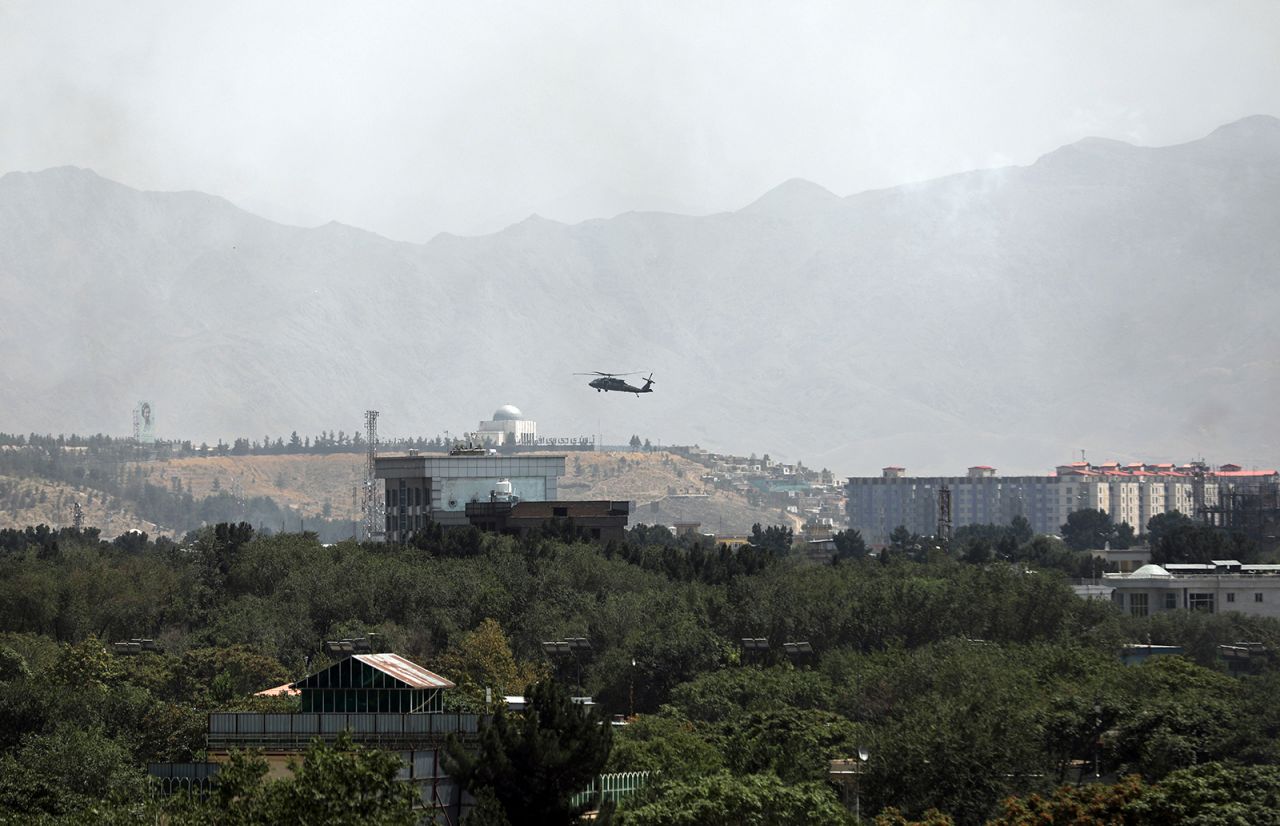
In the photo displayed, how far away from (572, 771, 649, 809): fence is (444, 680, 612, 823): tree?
997mm

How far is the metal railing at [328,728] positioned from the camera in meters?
55.9

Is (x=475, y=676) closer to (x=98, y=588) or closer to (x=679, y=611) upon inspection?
(x=679, y=611)

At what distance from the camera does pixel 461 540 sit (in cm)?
15562

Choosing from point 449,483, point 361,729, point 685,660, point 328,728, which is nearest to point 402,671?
point 361,729

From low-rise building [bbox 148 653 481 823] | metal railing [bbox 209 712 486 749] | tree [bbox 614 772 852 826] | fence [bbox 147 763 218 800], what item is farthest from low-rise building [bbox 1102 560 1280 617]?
fence [bbox 147 763 218 800]

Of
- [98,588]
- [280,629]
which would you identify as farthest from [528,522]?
[280,629]

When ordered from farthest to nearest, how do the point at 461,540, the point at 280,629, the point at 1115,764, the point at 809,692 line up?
the point at 461,540, the point at 280,629, the point at 809,692, the point at 1115,764

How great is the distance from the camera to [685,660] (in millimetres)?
106375

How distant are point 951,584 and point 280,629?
43.1 meters

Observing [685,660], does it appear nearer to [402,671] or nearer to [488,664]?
[488,664]

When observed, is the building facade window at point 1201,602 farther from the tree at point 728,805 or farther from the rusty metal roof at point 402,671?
the rusty metal roof at point 402,671

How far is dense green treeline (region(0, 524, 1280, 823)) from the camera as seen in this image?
69.5 meters

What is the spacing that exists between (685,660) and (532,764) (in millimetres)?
54003

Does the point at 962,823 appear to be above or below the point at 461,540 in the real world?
below
